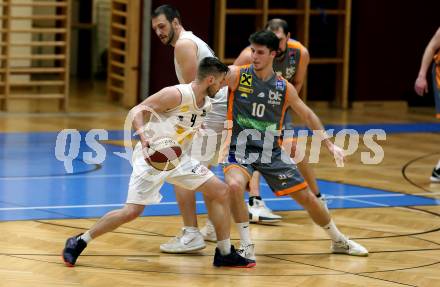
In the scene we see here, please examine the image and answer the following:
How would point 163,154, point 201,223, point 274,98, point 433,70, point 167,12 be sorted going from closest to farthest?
point 163,154, point 274,98, point 167,12, point 201,223, point 433,70

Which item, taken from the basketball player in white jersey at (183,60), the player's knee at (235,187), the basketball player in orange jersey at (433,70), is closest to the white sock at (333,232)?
the player's knee at (235,187)

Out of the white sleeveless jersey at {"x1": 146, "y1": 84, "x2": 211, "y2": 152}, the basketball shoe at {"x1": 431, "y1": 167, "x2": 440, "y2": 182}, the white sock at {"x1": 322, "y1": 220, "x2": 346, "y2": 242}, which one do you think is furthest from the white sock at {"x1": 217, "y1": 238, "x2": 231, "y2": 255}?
the basketball shoe at {"x1": 431, "y1": 167, "x2": 440, "y2": 182}

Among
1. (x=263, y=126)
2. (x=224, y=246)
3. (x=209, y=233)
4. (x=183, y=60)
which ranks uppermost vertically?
(x=183, y=60)

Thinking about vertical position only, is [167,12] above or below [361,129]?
above

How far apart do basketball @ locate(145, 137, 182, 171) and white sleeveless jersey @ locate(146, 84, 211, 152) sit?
0.17 feet

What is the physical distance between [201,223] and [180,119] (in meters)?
1.84

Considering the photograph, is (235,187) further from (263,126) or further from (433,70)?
(433,70)

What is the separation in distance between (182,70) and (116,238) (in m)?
1.41

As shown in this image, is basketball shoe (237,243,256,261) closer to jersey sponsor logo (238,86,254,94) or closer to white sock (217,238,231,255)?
white sock (217,238,231,255)

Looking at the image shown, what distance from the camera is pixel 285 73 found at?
9156 mm

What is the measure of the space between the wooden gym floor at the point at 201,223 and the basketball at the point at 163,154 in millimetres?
722

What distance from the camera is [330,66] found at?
1795cm

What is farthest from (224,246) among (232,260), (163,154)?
(163,154)

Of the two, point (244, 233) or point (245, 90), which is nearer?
point (244, 233)
